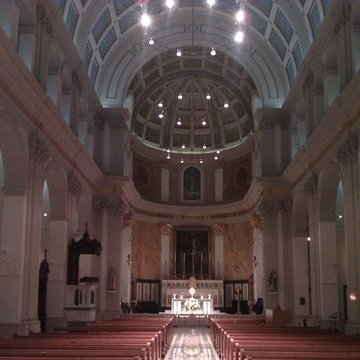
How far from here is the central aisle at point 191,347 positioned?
53.5 feet

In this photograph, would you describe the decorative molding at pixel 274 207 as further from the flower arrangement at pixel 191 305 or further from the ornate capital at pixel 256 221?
the flower arrangement at pixel 191 305

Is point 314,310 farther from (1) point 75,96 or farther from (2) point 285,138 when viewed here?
(1) point 75,96

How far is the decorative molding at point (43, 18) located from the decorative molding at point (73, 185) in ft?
18.5

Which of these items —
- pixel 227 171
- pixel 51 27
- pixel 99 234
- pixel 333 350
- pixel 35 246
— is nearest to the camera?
pixel 333 350

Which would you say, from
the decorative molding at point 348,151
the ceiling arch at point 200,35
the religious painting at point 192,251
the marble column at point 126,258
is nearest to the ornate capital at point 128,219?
the marble column at point 126,258

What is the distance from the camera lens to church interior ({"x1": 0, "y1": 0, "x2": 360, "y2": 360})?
17.5 m

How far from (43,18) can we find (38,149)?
399cm

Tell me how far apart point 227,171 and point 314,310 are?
53.1ft

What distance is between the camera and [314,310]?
74.8ft

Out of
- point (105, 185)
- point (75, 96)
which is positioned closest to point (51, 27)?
point (75, 96)

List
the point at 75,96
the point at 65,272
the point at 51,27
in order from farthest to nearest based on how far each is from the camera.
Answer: the point at 75,96
the point at 65,272
the point at 51,27

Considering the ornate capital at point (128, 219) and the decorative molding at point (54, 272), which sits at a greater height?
the ornate capital at point (128, 219)

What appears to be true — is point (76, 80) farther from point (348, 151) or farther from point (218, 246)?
point (218, 246)

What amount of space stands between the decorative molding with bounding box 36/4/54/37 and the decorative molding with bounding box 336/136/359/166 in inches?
388
